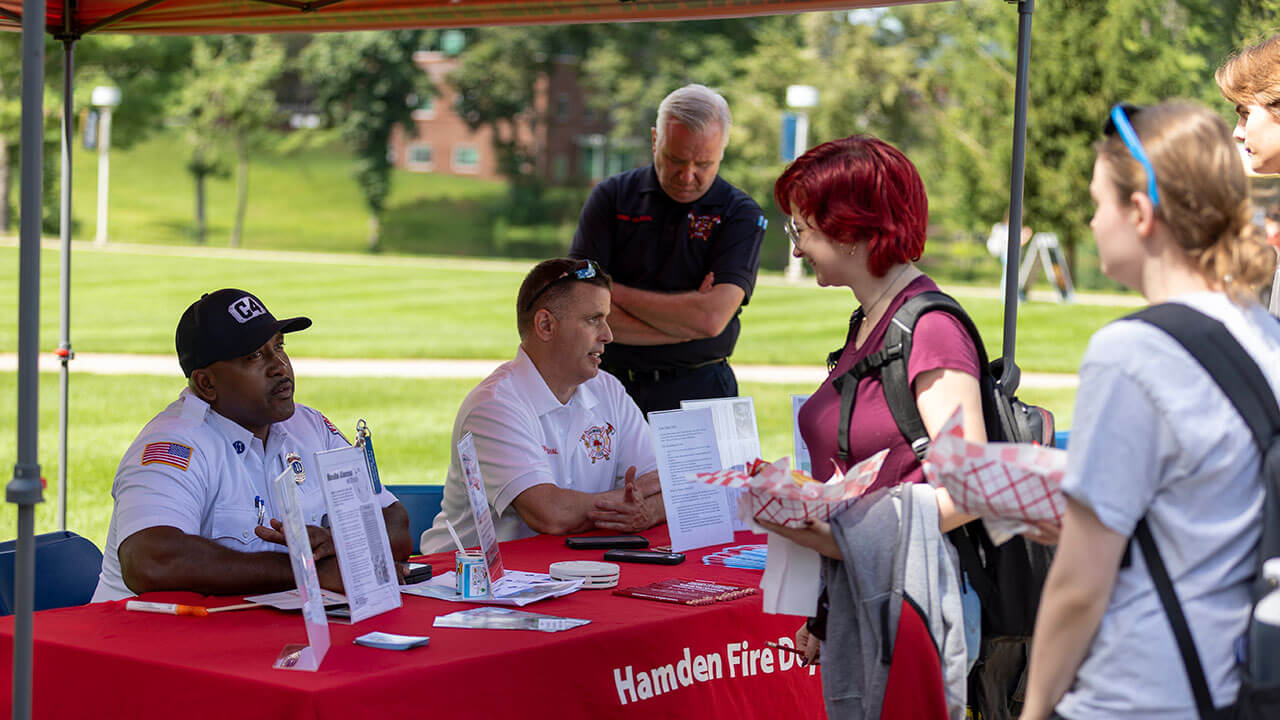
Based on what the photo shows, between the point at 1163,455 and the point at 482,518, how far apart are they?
1402 millimetres

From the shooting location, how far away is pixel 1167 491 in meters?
1.59

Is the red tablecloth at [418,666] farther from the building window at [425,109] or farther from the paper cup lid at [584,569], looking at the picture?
the building window at [425,109]

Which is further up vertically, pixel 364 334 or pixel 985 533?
pixel 985 533

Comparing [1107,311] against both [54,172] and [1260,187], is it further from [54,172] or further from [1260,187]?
[54,172]

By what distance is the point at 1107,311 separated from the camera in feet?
64.7

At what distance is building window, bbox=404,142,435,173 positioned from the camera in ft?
135

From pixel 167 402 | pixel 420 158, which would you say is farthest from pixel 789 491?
pixel 420 158

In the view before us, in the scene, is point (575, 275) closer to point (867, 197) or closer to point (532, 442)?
point (532, 442)

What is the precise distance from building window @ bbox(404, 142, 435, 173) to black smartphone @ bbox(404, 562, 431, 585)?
3907 cm

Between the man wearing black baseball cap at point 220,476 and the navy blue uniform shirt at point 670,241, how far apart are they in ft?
4.85

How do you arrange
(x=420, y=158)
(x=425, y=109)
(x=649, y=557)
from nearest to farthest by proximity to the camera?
(x=649, y=557)
(x=425, y=109)
(x=420, y=158)

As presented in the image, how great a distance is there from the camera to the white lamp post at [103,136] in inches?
1134

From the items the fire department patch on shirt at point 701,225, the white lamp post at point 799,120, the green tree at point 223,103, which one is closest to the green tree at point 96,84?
the green tree at point 223,103

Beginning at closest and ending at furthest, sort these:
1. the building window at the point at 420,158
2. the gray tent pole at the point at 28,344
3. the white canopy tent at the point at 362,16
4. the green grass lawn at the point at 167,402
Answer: the gray tent pole at the point at 28,344
the white canopy tent at the point at 362,16
the green grass lawn at the point at 167,402
the building window at the point at 420,158
